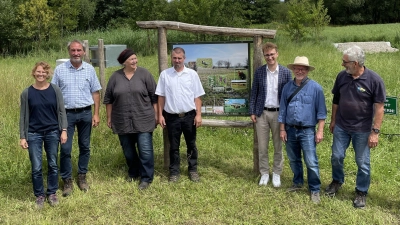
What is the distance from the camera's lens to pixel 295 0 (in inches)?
1126

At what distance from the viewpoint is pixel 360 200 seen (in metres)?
4.22

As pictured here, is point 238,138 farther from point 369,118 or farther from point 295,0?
point 295,0

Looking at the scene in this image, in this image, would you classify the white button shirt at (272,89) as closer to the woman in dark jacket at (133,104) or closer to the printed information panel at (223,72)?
the printed information panel at (223,72)

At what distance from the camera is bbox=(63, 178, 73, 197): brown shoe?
15.0ft

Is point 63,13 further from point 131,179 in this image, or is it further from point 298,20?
point 131,179

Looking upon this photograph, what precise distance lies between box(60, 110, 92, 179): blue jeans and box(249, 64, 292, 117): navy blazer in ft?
6.60

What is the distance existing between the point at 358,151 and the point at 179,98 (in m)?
2.12

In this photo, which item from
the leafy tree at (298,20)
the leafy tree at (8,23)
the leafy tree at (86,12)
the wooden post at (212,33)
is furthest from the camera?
the leafy tree at (86,12)

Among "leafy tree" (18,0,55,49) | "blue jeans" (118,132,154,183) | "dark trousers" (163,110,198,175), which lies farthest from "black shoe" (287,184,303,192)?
"leafy tree" (18,0,55,49)

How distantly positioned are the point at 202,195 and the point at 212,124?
1.11 m

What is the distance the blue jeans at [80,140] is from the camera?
445 cm

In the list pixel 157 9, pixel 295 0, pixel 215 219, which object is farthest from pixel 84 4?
pixel 215 219

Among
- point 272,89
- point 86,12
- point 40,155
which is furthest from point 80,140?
point 86,12

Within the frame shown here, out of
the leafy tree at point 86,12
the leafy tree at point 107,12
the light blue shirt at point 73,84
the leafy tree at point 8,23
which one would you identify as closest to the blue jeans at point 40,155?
the light blue shirt at point 73,84
